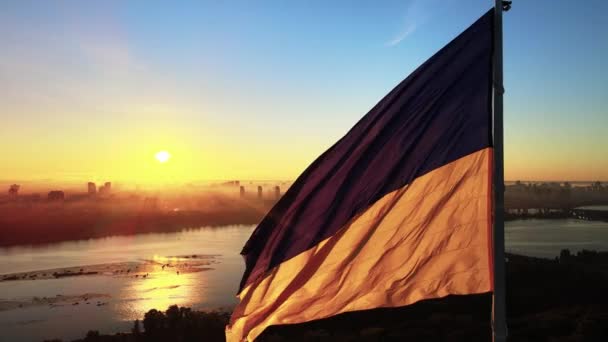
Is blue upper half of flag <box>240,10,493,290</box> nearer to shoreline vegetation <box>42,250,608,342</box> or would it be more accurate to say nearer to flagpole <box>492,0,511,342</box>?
flagpole <box>492,0,511,342</box>

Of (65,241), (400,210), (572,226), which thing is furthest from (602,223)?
(400,210)

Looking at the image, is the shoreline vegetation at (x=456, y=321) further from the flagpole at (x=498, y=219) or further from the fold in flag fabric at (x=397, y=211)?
the flagpole at (x=498, y=219)

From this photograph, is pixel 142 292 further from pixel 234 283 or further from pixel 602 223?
pixel 602 223

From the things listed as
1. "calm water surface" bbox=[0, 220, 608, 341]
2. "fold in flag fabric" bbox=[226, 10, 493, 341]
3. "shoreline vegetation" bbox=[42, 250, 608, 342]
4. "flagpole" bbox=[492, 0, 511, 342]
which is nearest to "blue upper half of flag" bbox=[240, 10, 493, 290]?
"fold in flag fabric" bbox=[226, 10, 493, 341]

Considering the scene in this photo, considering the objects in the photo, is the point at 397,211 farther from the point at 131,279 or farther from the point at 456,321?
the point at 131,279

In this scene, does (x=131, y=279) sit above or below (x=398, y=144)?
below

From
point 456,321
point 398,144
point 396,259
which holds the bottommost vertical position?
point 456,321

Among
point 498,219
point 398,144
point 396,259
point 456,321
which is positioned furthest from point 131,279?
point 498,219
